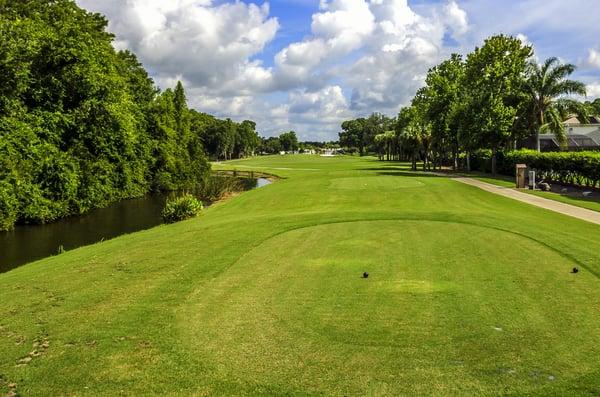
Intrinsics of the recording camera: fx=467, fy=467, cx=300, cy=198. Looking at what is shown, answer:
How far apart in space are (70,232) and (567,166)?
33895 millimetres

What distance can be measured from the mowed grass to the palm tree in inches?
1485

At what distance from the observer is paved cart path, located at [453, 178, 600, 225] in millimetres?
20828

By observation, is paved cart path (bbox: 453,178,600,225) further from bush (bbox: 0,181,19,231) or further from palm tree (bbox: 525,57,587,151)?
bush (bbox: 0,181,19,231)

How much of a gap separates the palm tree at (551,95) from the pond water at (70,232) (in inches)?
1532

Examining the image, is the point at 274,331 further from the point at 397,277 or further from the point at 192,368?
the point at 397,277

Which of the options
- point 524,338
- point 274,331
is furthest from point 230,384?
point 524,338

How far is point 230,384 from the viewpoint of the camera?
5711 mm

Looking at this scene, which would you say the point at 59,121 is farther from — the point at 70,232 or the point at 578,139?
the point at 578,139

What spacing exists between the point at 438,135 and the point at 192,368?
5988 centimetres

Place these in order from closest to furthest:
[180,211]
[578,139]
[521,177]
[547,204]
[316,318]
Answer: [316,318] → [547,204] → [180,211] → [521,177] → [578,139]

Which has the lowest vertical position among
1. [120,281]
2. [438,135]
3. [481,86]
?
[120,281]

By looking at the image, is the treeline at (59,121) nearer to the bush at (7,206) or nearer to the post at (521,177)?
the bush at (7,206)

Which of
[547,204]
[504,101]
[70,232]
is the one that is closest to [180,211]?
[70,232]

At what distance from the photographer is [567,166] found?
110ft
